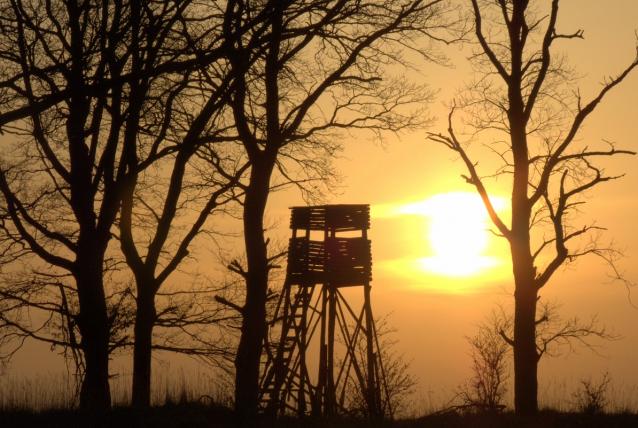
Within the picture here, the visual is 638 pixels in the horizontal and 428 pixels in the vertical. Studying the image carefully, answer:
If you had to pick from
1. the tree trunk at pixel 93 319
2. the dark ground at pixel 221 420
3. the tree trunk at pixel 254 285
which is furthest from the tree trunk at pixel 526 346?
the tree trunk at pixel 93 319

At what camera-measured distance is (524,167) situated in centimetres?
1748

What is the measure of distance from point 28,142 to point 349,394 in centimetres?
1664

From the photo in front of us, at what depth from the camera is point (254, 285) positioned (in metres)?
18.3

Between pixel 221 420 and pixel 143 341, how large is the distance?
27.4 ft

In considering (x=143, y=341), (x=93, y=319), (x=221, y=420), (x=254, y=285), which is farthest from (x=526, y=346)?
(x=143, y=341)

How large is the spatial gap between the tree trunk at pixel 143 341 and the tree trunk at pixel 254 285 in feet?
8.90

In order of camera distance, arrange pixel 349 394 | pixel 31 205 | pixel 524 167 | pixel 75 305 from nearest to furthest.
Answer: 1. pixel 524 167
2. pixel 31 205
3. pixel 75 305
4. pixel 349 394

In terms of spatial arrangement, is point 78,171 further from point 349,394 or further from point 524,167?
point 349,394

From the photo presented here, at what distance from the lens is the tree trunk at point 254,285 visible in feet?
59.6

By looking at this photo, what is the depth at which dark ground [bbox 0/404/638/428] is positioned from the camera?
1138 cm

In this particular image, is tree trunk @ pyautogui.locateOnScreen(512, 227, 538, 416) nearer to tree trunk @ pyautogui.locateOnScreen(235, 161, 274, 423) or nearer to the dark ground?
the dark ground

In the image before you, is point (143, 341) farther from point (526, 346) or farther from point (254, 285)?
point (526, 346)

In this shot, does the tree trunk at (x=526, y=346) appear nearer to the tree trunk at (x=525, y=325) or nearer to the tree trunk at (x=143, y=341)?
the tree trunk at (x=525, y=325)

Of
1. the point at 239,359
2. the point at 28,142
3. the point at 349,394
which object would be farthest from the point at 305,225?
the point at 349,394
